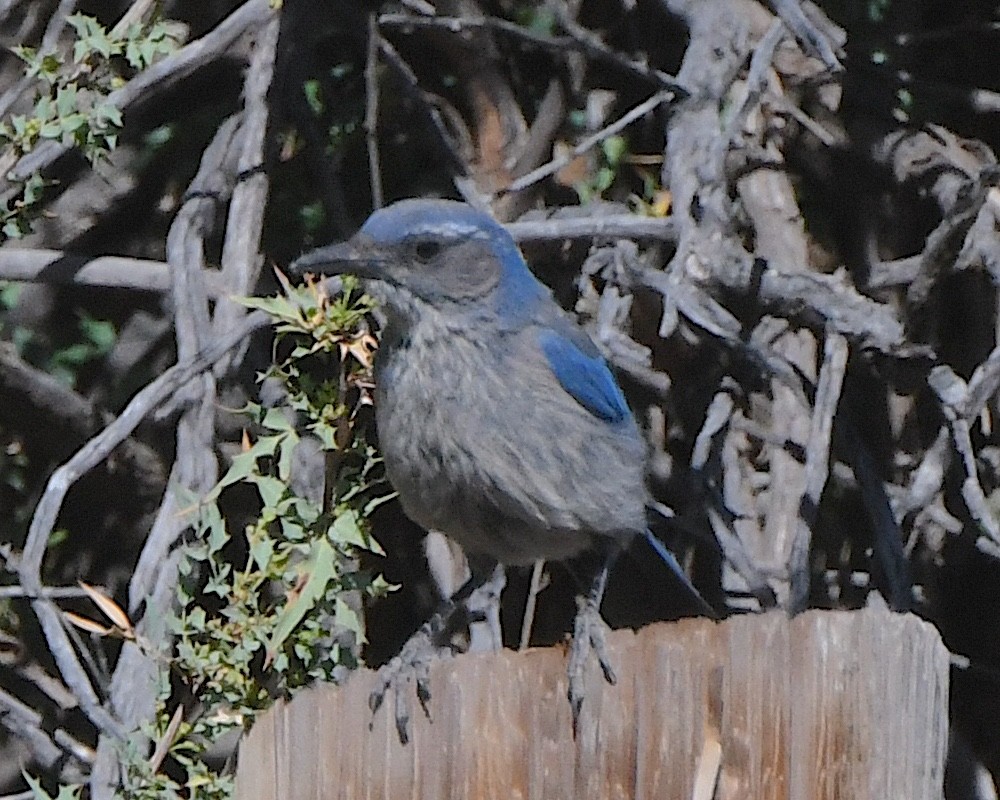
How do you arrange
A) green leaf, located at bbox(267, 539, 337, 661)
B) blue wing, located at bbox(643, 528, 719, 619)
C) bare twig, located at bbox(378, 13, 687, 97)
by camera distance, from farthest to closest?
1. bare twig, located at bbox(378, 13, 687, 97)
2. blue wing, located at bbox(643, 528, 719, 619)
3. green leaf, located at bbox(267, 539, 337, 661)

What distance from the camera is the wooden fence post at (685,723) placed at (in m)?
2.32

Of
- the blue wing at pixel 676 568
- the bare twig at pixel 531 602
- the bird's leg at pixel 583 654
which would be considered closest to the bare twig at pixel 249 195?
the bare twig at pixel 531 602

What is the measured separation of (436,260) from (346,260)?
0.73ft

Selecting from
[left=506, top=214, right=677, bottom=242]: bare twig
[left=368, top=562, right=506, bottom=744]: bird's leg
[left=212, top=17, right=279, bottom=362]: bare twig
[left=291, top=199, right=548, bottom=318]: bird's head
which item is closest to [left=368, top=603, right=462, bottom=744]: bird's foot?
[left=368, top=562, right=506, bottom=744]: bird's leg

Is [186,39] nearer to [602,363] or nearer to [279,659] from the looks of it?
[602,363]

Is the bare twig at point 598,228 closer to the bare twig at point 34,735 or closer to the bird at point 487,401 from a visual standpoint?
the bird at point 487,401

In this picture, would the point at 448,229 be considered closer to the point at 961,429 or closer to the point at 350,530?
the point at 350,530

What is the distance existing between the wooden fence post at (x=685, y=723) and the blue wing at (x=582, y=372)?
3.85 feet

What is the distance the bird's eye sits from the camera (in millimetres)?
3725

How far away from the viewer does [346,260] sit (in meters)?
3.61

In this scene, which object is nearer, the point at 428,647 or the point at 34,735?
the point at 428,647

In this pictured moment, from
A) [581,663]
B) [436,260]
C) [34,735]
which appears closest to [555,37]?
[436,260]

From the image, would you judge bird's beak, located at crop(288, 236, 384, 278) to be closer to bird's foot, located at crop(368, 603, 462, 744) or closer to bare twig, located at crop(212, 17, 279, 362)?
bare twig, located at crop(212, 17, 279, 362)

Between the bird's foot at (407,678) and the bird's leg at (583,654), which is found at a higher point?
the bird's leg at (583,654)
